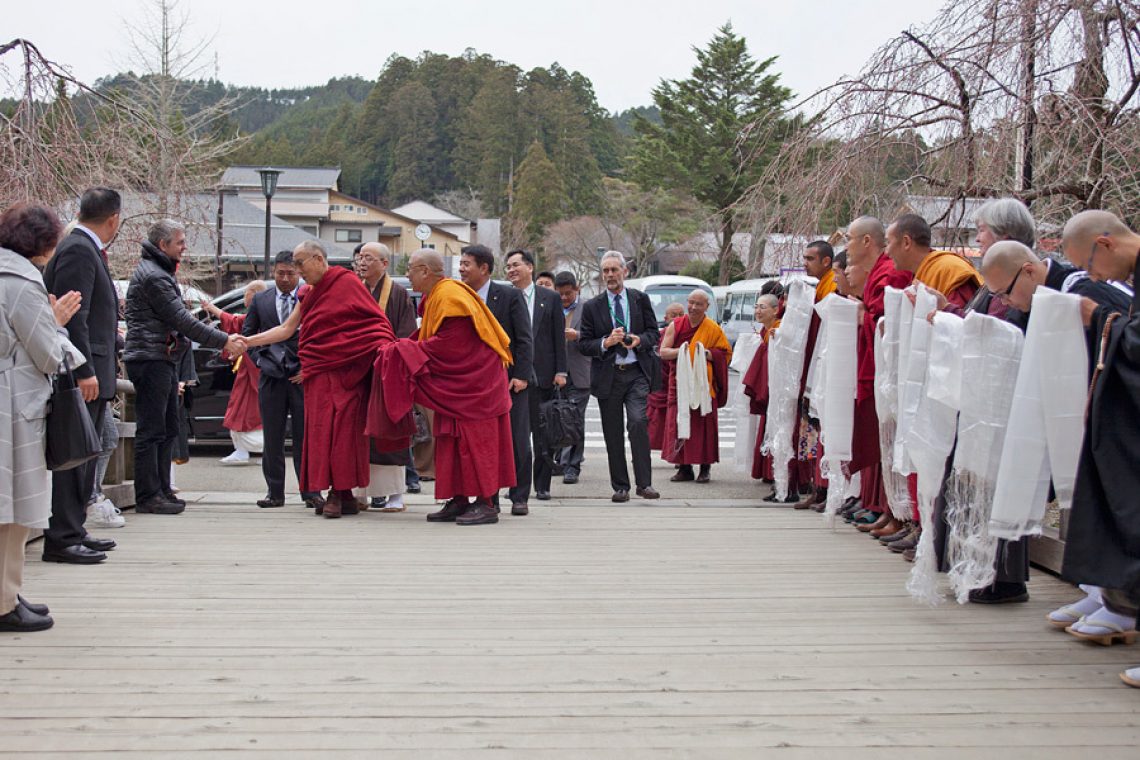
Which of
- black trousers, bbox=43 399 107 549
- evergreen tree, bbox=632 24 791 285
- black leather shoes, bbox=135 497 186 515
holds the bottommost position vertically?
black leather shoes, bbox=135 497 186 515

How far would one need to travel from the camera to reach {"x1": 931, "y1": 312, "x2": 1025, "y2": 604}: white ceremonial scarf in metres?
4.84

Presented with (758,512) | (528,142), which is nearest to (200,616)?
(758,512)

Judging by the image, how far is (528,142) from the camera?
85.9 meters

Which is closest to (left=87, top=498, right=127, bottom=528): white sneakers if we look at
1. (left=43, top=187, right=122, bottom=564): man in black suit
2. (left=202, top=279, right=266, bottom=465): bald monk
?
(left=43, top=187, right=122, bottom=564): man in black suit

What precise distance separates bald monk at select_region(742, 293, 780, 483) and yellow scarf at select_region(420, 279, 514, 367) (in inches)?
103

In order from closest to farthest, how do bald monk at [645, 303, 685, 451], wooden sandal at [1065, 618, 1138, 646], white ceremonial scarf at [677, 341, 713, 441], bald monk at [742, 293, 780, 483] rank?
wooden sandal at [1065, 618, 1138, 646] → bald monk at [742, 293, 780, 483] → white ceremonial scarf at [677, 341, 713, 441] → bald monk at [645, 303, 685, 451]

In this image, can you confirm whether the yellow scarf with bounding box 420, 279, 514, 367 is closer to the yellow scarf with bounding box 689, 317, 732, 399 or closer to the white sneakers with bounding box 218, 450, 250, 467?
the yellow scarf with bounding box 689, 317, 732, 399

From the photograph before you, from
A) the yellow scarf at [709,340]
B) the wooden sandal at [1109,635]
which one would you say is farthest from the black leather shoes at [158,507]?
the wooden sandal at [1109,635]

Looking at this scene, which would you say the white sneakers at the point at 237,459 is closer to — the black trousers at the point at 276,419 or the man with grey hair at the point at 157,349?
the black trousers at the point at 276,419

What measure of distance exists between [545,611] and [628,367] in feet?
14.2

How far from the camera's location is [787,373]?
8523mm

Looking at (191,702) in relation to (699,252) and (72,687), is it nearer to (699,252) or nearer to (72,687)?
(72,687)

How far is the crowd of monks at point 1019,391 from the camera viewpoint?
4.22 m

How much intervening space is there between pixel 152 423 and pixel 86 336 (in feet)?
5.95
